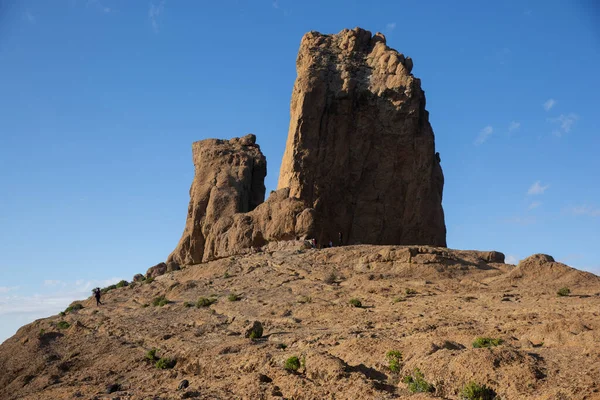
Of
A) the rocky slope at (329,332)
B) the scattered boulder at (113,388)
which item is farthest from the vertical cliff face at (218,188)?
the scattered boulder at (113,388)

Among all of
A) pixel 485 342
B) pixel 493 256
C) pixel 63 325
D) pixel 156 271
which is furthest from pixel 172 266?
pixel 485 342

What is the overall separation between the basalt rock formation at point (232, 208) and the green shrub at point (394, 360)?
1171 inches

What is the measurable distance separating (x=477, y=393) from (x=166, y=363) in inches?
595

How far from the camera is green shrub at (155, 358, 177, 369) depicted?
2582cm

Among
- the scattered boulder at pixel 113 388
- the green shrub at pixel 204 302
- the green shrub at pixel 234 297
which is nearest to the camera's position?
the scattered boulder at pixel 113 388

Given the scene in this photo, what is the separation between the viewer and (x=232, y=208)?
5934cm

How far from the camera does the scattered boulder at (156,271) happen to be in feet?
187

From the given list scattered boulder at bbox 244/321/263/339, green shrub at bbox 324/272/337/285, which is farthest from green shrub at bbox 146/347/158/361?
green shrub at bbox 324/272/337/285

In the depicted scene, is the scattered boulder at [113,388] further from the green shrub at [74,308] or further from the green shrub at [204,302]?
the green shrub at [74,308]

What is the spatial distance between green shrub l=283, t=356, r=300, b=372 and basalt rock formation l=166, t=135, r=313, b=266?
28708 mm

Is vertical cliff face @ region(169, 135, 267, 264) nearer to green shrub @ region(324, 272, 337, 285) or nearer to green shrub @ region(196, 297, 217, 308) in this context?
green shrub @ region(196, 297, 217, 308)

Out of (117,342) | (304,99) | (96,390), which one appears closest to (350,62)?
(304,99)

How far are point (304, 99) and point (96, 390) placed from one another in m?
37.8

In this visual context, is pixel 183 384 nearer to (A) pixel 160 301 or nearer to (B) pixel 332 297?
(B) pixel 332 297
